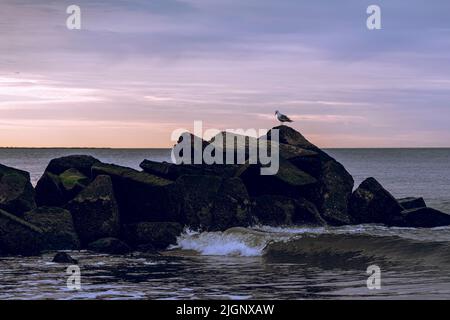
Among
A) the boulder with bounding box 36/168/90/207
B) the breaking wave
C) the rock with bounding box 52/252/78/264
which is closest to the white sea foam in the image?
the breaking wave

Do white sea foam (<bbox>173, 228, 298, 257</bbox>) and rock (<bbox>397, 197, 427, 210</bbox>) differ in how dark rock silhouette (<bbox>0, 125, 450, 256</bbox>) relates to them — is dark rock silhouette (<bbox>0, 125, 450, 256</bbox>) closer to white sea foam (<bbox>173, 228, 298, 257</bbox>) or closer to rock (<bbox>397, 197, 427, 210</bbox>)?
white sea foam (<bbox>173, 228, 298, 257</bbox>)

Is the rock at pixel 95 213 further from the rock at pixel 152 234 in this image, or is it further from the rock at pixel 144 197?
the rock at pixel 144 197

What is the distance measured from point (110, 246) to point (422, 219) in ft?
49.4

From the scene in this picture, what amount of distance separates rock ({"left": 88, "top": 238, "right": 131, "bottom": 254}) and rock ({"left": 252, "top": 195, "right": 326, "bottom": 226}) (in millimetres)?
6968

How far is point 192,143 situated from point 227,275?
13.9 metres

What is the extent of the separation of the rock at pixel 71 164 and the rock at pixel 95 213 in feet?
15.3

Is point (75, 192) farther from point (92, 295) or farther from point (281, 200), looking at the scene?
point (92, 295)

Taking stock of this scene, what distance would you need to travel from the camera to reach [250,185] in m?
38.4

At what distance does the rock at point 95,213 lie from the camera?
110 ft

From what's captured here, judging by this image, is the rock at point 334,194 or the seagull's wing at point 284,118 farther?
the seagull's wing at point 284,118

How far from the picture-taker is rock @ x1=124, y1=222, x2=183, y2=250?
3366cm

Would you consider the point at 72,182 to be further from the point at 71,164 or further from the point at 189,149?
the point at 189,149

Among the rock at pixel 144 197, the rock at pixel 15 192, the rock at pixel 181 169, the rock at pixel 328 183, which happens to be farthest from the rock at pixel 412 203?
the rock at pixel 15 192
